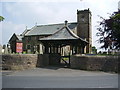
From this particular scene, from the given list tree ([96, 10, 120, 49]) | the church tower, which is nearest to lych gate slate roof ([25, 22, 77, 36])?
the church tower

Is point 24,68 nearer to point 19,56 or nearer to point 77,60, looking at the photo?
point 19,56

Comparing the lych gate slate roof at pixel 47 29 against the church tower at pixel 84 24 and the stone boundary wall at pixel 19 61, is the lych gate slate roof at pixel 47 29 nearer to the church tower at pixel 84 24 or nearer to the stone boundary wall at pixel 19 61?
the church tower at pixel 84 24

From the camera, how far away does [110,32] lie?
2408cm

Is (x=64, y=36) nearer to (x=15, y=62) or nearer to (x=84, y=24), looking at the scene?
(x=15, y=62)

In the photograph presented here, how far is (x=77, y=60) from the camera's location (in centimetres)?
1900

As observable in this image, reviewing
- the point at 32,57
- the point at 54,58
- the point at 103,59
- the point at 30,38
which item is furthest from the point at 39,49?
the point at 103,59

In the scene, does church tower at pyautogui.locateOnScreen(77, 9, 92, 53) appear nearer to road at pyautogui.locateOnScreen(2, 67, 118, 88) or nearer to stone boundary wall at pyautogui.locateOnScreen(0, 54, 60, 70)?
stone boundary wall at pyautogui.locateOnScreen(0, 54, 60, 70)

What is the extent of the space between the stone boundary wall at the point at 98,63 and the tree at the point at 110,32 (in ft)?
16.5

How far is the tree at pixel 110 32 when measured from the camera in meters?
21.4

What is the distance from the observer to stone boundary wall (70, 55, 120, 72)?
16.9 metres

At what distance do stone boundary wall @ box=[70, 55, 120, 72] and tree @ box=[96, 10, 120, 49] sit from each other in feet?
16.5

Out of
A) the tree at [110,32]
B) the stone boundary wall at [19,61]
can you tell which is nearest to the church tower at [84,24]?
the tree at [110,32]

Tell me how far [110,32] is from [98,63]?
8.26 metres

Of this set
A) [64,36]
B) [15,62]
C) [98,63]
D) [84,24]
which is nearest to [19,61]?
[15,62]
